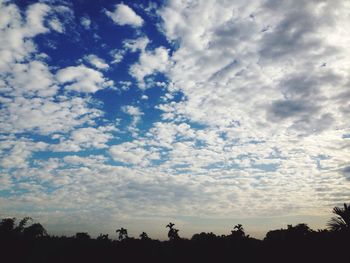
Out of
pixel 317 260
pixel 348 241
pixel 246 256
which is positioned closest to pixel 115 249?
pixel 246 256

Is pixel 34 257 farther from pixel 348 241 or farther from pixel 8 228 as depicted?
pixel 348 241

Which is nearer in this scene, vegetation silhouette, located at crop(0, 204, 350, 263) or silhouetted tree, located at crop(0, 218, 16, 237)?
vegetation silhouette, located at crop(0, 204, 350, 263)

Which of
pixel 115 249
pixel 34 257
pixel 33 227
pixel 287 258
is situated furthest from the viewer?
pixel 33 227

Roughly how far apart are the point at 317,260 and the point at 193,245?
24.9 metres

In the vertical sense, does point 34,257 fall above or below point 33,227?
below

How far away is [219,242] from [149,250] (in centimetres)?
1097

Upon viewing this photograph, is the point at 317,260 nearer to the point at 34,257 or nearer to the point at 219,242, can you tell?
the point at 219,242

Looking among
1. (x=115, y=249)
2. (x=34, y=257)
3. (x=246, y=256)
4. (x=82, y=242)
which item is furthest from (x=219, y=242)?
(x=34, y=257)

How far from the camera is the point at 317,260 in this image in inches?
1175

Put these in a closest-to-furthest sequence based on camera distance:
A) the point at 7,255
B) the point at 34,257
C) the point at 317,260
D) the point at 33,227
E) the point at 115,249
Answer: the point at 317,260 < the point at 7,255 < the point at 34,257 < the point at 115,249 < the point at 33,227

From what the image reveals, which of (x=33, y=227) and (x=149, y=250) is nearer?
(x=149, y=250)

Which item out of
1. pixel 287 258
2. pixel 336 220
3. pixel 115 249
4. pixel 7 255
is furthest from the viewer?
pixel 115 249

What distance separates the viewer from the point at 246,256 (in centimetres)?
4247

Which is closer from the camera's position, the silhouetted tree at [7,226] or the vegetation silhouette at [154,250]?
the vegetation silhouette at [154,250]
